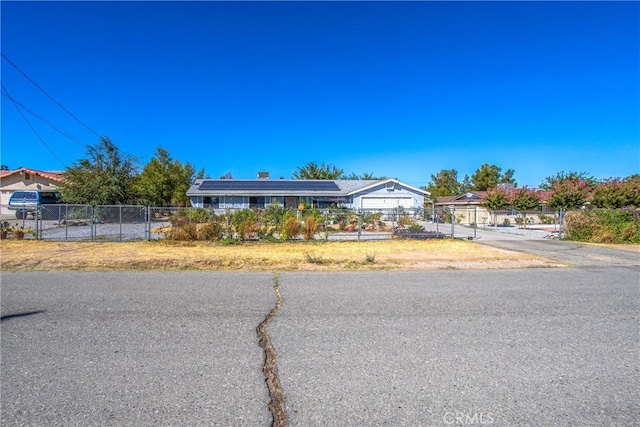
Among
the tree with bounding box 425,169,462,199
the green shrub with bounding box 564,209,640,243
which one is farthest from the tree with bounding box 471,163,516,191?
the green shrub with bounding box 564,209,640,243

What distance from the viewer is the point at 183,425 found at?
7.96 feet

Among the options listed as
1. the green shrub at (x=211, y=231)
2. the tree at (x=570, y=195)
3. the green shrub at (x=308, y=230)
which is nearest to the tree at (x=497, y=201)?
the tree at (x=570, y=195)

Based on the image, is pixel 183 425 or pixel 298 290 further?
pixel 298 290

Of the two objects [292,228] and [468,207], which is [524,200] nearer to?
[468,207]

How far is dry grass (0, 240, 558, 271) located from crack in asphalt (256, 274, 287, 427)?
195 inches

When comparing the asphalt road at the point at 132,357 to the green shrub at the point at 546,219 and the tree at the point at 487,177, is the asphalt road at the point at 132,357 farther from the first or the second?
the tree at the point at 487,177

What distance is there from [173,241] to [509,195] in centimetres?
2651

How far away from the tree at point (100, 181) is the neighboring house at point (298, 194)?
257 inches

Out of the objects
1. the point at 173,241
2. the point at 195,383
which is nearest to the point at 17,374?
the point at 195,383

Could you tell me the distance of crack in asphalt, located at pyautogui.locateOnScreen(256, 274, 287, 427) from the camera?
2531mm

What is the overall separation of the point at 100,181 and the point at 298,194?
16.3m

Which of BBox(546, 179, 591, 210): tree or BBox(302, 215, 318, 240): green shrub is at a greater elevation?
BBox(546, 179, 591, 210): tree

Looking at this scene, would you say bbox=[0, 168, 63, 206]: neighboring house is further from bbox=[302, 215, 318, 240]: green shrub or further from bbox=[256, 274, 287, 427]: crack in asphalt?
bbox=[256, 274, 287, 427]: crack in asphalt

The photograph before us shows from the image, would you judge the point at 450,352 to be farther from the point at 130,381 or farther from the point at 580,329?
the point at 130,381
